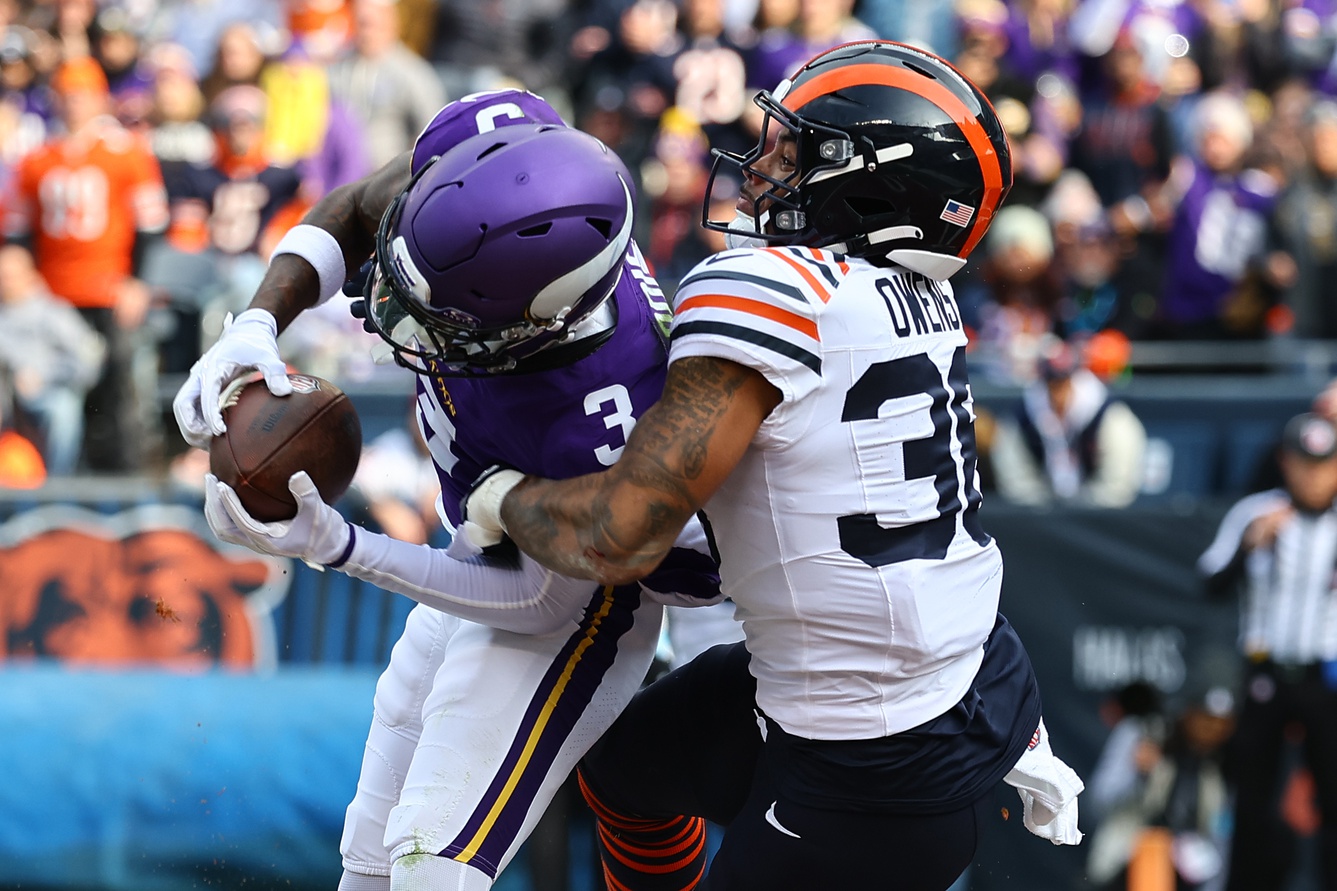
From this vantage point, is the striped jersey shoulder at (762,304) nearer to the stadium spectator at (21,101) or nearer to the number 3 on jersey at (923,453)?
the number 3 on jersey at (923,453)

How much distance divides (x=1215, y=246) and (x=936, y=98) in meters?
6.07

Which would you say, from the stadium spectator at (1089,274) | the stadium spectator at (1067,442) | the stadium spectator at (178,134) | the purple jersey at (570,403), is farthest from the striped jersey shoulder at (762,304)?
the stadium spectator at (178,134)

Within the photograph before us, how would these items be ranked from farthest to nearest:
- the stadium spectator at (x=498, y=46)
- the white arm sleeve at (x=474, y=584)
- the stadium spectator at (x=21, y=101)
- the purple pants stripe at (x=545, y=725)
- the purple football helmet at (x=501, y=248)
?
the stadium spectator at (x=498, y=46) < the stadium spectator at (x=21, y=101) < the purple pants stripe at (x=545, y=725) < the white arm sleeve at (x=474, y=584) < the purple football helmet at (x=501, y=248)

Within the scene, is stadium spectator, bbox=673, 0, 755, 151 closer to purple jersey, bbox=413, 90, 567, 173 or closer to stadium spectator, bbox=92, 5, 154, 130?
stadium spectator, bbox=92, 5, 154, 130

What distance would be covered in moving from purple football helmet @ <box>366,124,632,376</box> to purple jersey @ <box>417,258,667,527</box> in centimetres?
8

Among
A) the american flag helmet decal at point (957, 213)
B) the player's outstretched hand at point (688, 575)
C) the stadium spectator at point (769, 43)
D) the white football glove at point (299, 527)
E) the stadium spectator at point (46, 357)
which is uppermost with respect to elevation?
the american flag helmet decal at point (957, 213)

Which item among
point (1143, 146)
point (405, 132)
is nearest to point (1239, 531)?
point (1143, 146)

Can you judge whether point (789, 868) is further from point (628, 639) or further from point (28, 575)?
point (28, 575)

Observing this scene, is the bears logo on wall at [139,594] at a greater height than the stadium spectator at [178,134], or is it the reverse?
the stadium spectator at [178,134]

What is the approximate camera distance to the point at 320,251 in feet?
12.1

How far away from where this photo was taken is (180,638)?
6.61 m

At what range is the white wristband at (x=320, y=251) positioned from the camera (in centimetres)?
367

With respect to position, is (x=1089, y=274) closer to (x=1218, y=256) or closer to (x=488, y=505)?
(x=1218, y=256)

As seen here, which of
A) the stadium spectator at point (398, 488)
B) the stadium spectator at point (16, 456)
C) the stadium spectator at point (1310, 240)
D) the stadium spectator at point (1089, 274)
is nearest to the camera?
the stadium spectator at point (398, 488)
